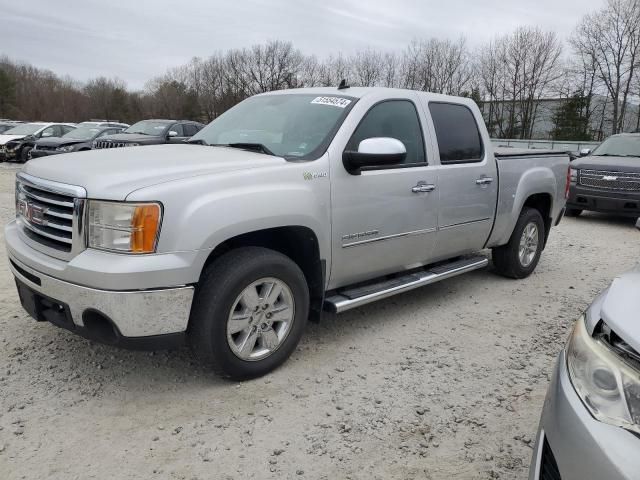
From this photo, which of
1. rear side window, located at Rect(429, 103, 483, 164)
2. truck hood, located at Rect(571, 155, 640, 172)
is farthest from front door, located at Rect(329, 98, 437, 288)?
truck hood, located at Rect(571, 155, 640, 172)

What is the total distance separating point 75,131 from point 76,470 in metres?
18.2

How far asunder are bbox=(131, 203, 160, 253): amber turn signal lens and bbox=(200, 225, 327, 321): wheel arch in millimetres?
627

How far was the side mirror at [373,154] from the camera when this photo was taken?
3.61 metres

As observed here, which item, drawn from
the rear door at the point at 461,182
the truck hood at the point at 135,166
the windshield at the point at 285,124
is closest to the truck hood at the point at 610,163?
the rear door at the point at 461,182

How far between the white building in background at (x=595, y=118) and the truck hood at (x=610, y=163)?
2982 cm

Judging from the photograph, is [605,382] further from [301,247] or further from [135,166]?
[135,166]

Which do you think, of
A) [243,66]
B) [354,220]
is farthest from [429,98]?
[243,66]

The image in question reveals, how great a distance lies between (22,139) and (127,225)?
2013cm

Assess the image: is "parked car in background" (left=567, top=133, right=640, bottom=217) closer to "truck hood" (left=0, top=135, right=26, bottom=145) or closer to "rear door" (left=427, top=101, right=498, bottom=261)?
"rear door" (left=427, top=101, right=498, bottom=261)

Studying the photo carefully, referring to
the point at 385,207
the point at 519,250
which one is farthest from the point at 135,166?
the point at 519,250

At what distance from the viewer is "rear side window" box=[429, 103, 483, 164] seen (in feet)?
15.4

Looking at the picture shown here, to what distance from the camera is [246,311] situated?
3283mm

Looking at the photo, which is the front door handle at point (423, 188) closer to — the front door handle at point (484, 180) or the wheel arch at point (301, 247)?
the front door handle at point (484, 180)

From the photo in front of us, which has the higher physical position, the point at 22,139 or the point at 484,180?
the point at 484,180
